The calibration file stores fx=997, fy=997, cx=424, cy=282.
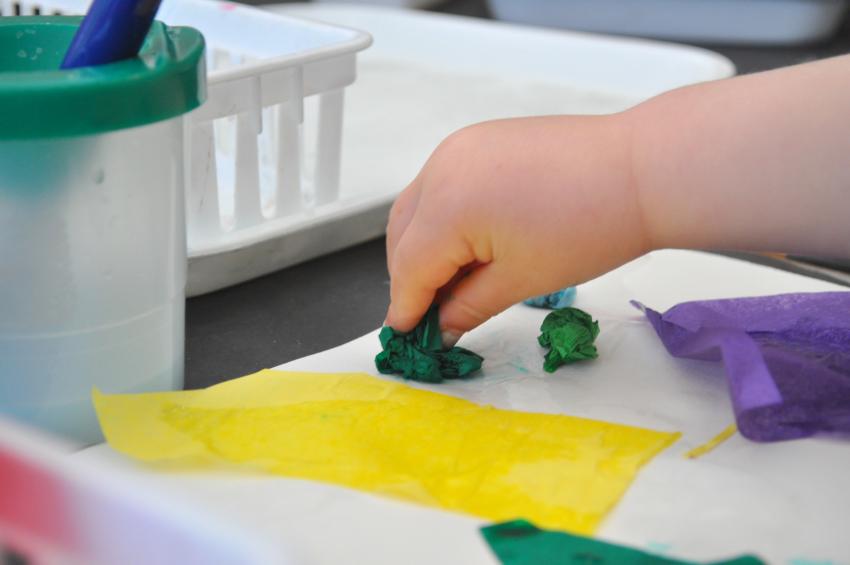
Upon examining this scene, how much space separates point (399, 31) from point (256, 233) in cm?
53

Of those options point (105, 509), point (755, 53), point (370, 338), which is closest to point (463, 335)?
point (370, 338)

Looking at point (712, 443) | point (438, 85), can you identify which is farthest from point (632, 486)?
point (438, 85)

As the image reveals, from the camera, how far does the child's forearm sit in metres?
0.44

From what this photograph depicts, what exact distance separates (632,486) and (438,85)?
0.60 m

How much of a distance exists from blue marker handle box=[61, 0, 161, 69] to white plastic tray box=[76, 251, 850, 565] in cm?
15

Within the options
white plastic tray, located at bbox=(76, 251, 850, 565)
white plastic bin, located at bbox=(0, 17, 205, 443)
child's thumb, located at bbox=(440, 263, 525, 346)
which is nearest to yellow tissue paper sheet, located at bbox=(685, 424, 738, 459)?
white plastic tray, located at bbox=(76, 251, 850, 565)

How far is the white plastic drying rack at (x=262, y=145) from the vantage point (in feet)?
1.85

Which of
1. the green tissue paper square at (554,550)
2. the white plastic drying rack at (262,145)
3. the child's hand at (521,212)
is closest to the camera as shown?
the green tissue paper square at (554,550)

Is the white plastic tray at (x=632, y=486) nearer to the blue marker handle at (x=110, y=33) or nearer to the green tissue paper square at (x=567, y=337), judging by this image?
the green tissue paper square at (x=567, y=337)

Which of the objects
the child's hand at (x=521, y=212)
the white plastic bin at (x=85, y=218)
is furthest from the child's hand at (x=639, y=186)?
the white plastic bin at (x=85, y=218)

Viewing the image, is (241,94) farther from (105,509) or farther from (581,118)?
(105,509)

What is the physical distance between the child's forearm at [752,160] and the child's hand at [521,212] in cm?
1

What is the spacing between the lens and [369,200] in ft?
2.16

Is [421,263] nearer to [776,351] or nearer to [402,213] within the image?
[402,213]
